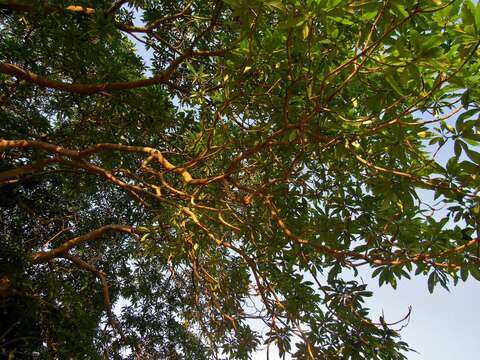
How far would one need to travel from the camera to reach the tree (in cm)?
252

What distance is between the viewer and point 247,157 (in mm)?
3234

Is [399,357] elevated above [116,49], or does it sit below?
below

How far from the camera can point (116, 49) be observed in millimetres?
4793

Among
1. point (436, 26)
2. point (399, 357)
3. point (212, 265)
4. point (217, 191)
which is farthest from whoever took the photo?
point (212, 265)

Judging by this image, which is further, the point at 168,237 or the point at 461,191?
the point at 168,237

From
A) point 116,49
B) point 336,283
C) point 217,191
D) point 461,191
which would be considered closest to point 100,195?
point 116,49

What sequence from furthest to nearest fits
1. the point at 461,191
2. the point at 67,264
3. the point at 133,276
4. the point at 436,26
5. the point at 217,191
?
the point at 133,276 < the point at 67,264 < the point at 217,191 < the point at 461,191 < the point at 436,26

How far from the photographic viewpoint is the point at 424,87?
2.58m

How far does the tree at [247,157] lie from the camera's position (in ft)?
8.27

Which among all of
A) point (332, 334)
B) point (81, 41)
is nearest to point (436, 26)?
point (332, 334)

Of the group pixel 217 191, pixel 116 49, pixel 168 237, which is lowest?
pixel 168 237

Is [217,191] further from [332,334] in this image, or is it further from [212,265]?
[332,334]

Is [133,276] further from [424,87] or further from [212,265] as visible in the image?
[424,87]

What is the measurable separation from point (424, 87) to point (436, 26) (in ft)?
1.16
